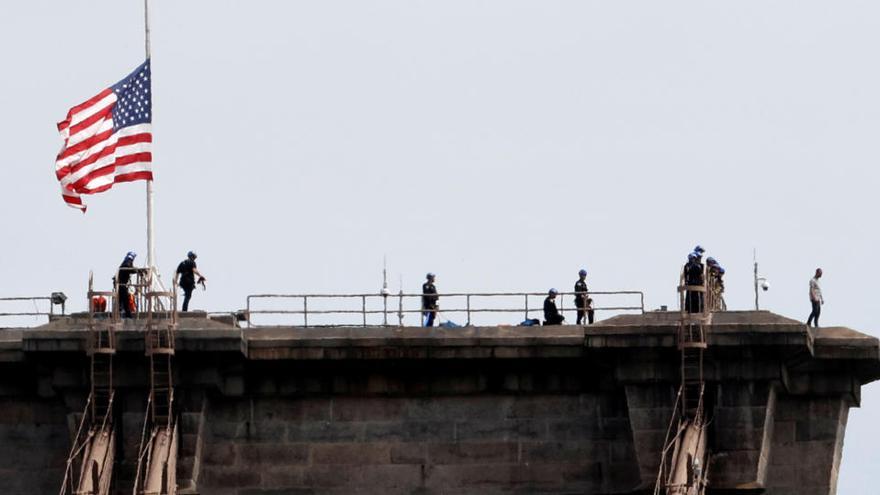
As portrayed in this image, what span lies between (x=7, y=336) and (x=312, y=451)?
22.0 ft

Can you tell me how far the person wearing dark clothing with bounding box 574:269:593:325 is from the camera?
64.2 meters

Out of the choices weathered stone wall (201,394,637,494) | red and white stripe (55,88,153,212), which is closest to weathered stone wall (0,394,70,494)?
weathered stone wall (201,394,637,494)

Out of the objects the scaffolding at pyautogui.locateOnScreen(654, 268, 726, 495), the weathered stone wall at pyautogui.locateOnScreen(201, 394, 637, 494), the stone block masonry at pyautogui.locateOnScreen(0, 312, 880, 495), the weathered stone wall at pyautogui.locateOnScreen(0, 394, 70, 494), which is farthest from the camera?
the weathered stone wall at pyautogui.locateOnScreen(0, 394, 70, 494)

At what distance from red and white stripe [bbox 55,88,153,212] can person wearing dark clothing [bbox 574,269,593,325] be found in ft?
30.7

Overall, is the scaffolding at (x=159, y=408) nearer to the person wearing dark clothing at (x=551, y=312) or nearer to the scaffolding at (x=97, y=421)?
the scaffolding at (x=97, y=421)

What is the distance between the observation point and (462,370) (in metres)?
63.3

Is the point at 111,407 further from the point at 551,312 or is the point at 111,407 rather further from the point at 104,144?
the point at 551,312

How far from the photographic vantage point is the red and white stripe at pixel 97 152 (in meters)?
65.1

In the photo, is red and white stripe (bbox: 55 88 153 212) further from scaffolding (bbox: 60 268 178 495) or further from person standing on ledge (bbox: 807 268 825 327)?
person standing on ledge (bbox: 807 268 825 327)

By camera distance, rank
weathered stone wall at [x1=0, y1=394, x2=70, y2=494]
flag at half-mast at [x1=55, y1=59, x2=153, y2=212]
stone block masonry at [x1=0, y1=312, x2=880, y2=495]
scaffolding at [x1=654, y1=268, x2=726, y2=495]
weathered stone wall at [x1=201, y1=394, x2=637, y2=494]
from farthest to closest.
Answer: flag at half-mast at [x1=55, y1=59, x2=153, y2=212]
weathered stone wall at [x1=0, y1=394, x2=70, y2=494]
weathered stone wall at [x1=201, y1=394, x2=637, y2=494]
stone block masonry at [x1=0, y1=312, x2=880, y2=495]
scaffolding at [x1=654, y1=268, x2=726, y2=495]

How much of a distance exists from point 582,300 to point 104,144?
10.7 m

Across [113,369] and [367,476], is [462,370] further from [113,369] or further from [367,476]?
[113,369]

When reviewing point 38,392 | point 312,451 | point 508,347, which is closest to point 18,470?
point 38,392

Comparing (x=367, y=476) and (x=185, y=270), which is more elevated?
(x=185, y=270)
